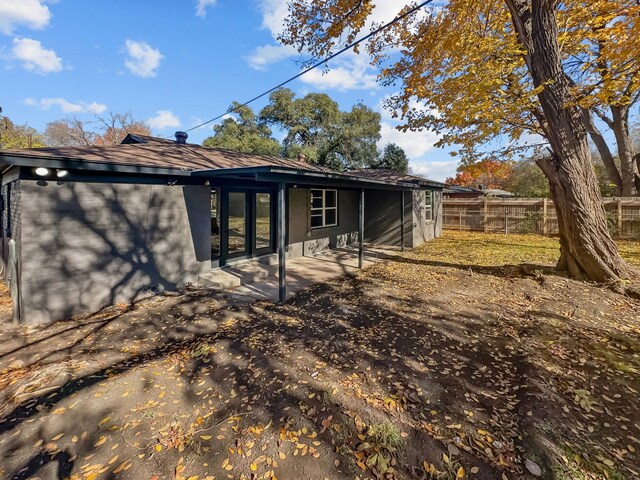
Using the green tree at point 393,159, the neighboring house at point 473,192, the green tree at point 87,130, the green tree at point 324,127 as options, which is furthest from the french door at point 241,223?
the green tree at point 87,130

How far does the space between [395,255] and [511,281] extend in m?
3.98

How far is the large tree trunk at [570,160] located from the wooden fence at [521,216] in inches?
370

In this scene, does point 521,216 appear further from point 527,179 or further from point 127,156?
point 127,156

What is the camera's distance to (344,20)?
8.15 meters

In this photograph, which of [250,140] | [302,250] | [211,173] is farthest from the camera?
[250,140]

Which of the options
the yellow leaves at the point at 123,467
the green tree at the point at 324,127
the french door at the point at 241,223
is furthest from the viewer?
the green tree at the point at 324,127

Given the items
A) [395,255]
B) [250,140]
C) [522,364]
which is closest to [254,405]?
[522,364]

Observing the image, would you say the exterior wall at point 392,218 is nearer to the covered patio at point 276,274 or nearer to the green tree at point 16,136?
the covered patio at point 276,274

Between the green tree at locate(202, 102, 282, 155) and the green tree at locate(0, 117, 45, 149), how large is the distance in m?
11.7

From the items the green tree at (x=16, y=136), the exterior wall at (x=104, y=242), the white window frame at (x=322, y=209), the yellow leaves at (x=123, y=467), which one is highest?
the green tree at (x=16, y=136)

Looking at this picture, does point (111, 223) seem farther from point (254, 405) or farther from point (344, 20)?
point (344, 20)

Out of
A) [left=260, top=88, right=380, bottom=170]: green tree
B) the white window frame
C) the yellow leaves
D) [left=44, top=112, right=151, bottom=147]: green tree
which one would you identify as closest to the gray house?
the white window frame

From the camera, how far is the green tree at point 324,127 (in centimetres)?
2378

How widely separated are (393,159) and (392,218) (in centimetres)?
Answer: 1450
